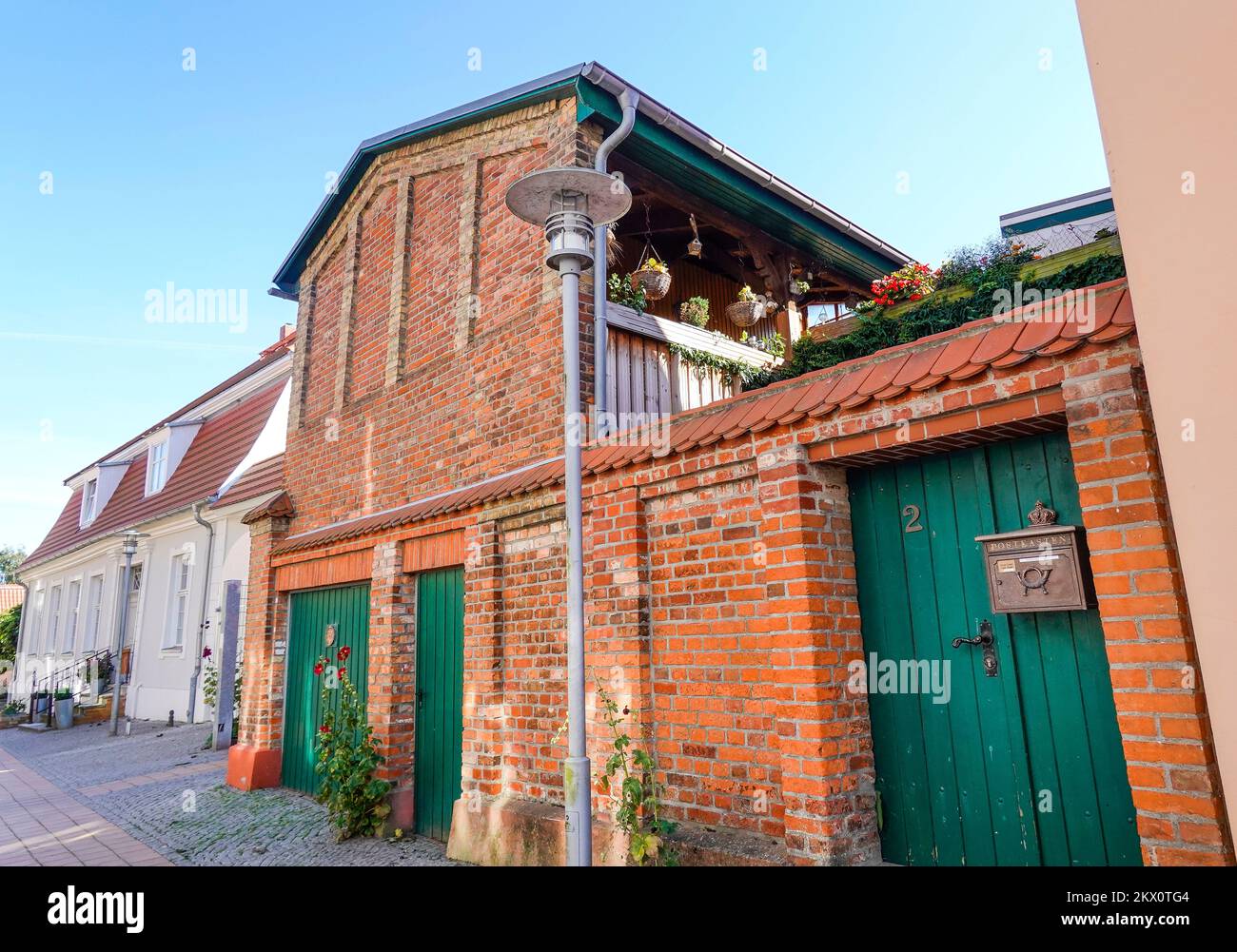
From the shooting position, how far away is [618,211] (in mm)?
3902

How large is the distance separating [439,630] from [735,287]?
17.8 ft

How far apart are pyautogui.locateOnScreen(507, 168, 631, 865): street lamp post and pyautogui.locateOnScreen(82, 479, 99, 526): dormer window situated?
2131 centimetres

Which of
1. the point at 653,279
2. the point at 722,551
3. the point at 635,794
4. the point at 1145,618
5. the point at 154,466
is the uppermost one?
the point at 154,466

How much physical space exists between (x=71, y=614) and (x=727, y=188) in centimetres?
2213

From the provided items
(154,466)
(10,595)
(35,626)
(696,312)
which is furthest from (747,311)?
(10,595)

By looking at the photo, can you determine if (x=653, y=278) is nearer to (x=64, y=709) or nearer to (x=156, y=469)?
(x=156, y=469)

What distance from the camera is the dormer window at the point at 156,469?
55.5 feet

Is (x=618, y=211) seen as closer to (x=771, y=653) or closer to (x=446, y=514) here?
(x=771, y=653)

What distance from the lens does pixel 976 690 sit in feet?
11.3

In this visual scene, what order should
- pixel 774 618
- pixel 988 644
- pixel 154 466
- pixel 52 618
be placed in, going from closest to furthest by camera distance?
pixel 988 644 → pixel 774 618 → pixel 154 466 → pixel 52 618

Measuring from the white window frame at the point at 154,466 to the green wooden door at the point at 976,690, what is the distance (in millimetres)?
17122

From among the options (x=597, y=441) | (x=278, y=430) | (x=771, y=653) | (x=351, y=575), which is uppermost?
(x=278, y=430)

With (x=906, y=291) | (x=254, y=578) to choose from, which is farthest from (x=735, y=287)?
(x=254, y=578)
